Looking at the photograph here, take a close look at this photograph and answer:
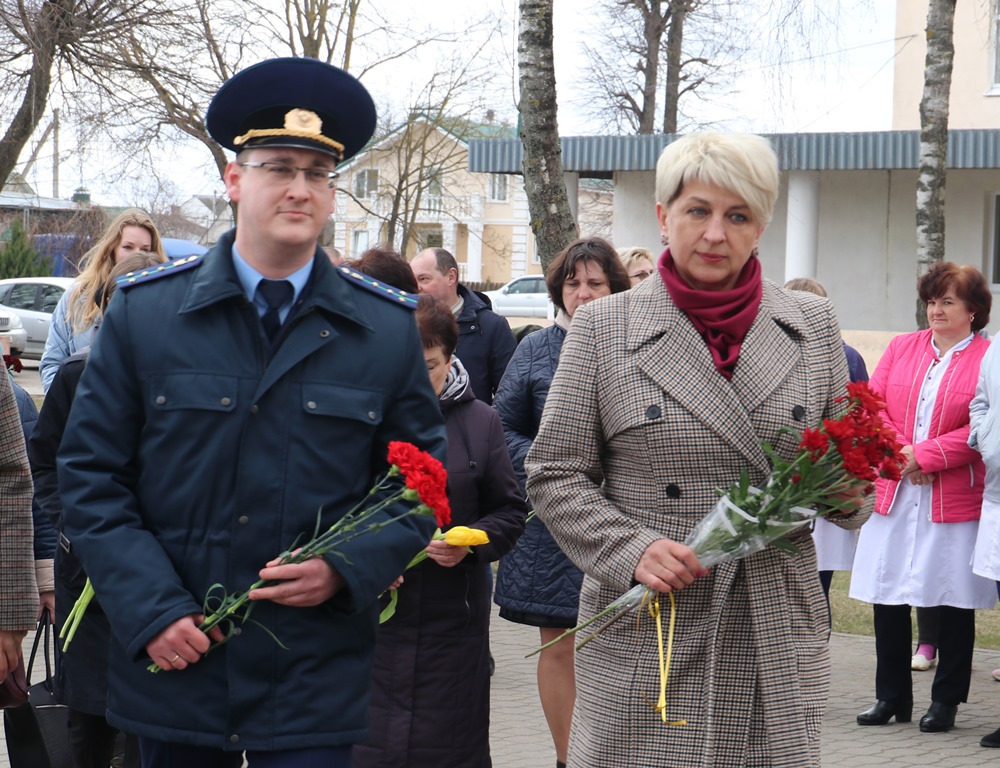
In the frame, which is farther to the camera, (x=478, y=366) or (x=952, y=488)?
(x=478, y=366)

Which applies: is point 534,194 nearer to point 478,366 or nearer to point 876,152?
point 478,366

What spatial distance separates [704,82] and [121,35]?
21.7 m

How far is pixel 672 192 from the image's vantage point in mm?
3623

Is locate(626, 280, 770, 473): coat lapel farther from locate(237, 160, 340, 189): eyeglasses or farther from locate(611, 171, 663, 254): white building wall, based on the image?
locate(611, 171, 663, 254): white building wall

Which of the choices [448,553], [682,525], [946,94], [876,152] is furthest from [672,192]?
[876,152]

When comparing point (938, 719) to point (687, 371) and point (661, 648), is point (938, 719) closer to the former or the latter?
point (661, 648)

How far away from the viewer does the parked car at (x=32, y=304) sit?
30266mm

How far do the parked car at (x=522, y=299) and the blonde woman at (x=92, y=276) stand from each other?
31.1m

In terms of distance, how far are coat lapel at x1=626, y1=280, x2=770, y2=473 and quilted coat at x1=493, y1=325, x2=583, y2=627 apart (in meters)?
2.14

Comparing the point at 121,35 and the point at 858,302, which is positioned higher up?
the point at 121,35

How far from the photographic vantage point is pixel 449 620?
A: 4.68 meters

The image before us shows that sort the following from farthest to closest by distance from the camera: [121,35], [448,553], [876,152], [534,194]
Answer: [876,152], [121,35], [534,194], [448,553]

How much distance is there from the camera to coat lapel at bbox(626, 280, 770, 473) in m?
3.49

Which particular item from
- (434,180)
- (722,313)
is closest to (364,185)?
(434,180)
